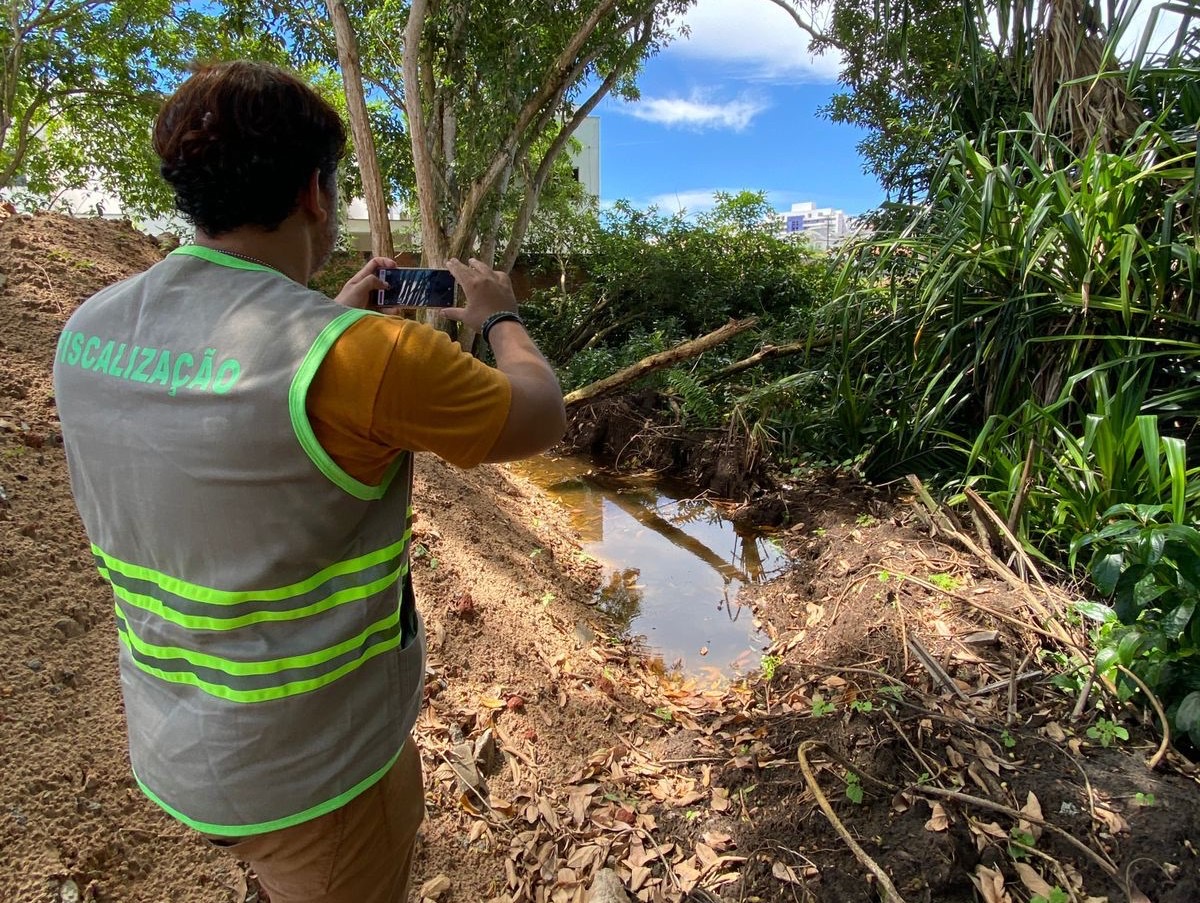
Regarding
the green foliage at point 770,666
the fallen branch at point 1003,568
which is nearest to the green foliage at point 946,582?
the fallen branch at point 1003,568

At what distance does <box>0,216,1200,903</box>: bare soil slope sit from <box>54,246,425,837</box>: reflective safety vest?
3.05 feet

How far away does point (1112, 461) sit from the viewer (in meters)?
2.77

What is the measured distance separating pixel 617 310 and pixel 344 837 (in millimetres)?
10317

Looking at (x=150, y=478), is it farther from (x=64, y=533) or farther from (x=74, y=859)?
(x=64, y=533)

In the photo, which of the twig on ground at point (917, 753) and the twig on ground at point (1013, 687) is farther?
the twig on ground at point (1013, 687)

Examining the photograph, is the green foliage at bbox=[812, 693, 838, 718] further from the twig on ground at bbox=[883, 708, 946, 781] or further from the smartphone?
the smartphone

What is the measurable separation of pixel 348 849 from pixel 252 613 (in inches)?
17.0

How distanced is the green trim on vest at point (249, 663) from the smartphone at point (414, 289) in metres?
0.65

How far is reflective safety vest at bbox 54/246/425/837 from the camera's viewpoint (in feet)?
2.77

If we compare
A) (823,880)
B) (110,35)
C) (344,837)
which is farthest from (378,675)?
(110,35)

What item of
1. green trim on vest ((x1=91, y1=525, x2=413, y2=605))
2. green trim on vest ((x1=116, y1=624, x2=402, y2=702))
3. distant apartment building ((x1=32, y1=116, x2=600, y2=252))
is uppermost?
distant apartment building ((x1=32, y1=116, x2=600, y2=252))

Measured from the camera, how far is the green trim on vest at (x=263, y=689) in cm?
95

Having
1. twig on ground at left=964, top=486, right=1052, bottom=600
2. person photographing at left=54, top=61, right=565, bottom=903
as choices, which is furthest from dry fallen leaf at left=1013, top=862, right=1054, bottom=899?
person photographing at left=54, top=61, right=565, bottom=903

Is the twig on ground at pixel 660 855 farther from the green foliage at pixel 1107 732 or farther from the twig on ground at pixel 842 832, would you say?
the green foliage at pixel 1107 732
